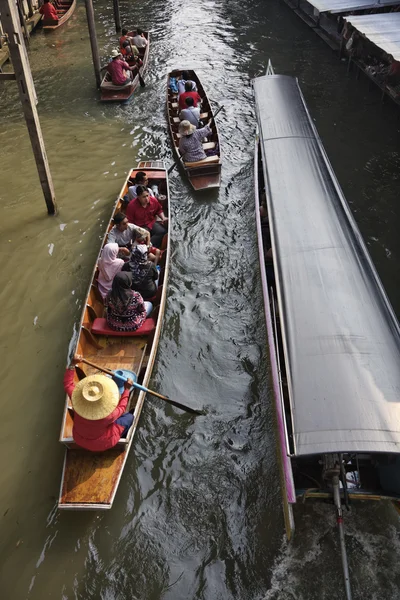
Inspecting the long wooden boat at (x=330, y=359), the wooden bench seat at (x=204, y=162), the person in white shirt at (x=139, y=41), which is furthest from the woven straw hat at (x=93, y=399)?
the person in white shirt at (x=139, y=41)

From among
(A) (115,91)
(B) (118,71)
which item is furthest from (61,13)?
(A) (115,91)

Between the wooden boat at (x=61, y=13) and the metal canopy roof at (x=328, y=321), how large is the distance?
640 inches

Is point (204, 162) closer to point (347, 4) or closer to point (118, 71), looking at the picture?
point (118, 71)

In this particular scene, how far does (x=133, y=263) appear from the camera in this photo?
738 cm

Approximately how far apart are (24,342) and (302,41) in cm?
1792

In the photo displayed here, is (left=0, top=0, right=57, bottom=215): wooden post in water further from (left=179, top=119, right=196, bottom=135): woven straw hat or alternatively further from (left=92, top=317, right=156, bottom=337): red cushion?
(left=92, top=317, right=156, bottom=337): red cushion

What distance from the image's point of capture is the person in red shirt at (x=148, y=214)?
864cm

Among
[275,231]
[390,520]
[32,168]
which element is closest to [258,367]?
[275,231]

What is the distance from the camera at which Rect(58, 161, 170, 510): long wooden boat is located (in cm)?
503

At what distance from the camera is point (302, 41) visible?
18.9 m

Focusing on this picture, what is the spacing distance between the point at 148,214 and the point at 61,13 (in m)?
18.0

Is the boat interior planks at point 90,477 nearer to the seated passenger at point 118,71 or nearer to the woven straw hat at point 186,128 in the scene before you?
the woven straw hat at point 186,128

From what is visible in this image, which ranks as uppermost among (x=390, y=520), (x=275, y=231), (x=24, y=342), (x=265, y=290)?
(x=275, y=231)

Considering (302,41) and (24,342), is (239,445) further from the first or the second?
(302,41)
